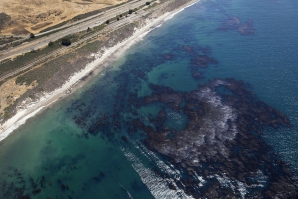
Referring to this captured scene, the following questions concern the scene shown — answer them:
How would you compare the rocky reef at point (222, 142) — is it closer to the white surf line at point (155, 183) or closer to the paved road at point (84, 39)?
the white surf line at point (155, 183)

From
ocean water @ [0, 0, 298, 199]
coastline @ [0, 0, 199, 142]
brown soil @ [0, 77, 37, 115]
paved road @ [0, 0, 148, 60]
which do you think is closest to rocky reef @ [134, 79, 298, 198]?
ocean water @ [0, 0, 298, 199]

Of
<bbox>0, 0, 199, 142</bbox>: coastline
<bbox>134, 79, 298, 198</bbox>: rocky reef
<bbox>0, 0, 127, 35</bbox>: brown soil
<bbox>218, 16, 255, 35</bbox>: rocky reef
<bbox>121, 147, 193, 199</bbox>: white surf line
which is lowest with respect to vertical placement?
<bbox>121, 147, 193, 199</bbox>: white surf line

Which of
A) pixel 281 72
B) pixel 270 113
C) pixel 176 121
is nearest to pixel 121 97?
pixel 176 121

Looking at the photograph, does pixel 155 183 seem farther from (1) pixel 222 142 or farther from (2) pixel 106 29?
(2) pixel 106 29

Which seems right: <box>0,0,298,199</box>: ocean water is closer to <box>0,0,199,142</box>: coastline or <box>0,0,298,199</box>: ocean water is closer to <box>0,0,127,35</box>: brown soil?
<box>0,0,199,142</box>: coastline

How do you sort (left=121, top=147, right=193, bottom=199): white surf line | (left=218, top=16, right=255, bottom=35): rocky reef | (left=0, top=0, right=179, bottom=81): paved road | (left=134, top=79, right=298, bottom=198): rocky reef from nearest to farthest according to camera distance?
1. (left=121, top=147, right=193, bottom=199): white surf line
2. (left=134, top=79, right=298, bottom=198): rocky reef
3. (left=0, top=0, right=179, bottom=81): paved road
4. (left=218, top=16, right=255, bottom=35): rocky reef

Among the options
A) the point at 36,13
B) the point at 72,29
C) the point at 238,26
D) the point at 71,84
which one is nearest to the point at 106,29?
the point at 72,29
